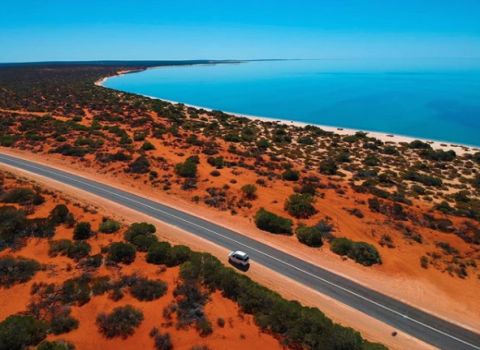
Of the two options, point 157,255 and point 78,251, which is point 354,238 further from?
point 78,251

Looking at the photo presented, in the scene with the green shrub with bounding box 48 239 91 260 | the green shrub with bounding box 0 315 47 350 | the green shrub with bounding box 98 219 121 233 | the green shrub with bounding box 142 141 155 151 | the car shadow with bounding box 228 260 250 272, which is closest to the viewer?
the green shrub with bounding box 0 315 47 350

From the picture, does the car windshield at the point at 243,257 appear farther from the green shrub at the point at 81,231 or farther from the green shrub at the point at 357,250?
the green shrub at the point at 81,231

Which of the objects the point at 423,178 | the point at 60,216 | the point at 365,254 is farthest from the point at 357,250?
the point at 423,178

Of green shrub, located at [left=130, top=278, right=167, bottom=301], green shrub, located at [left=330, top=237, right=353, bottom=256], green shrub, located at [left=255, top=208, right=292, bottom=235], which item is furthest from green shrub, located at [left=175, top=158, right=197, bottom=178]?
green shrub, located at [left=130, top=278, right=167, bottom=301]

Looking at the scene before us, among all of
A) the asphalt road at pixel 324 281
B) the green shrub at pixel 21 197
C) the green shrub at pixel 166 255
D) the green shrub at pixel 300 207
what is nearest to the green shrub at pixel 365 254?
the asphalt road at pixel 324 281

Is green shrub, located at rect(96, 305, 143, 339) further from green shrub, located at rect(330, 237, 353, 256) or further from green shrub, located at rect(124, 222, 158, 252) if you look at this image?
green shrub, located at rect(330, 237, 353, 256)

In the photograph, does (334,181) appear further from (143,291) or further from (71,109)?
(71,109)
